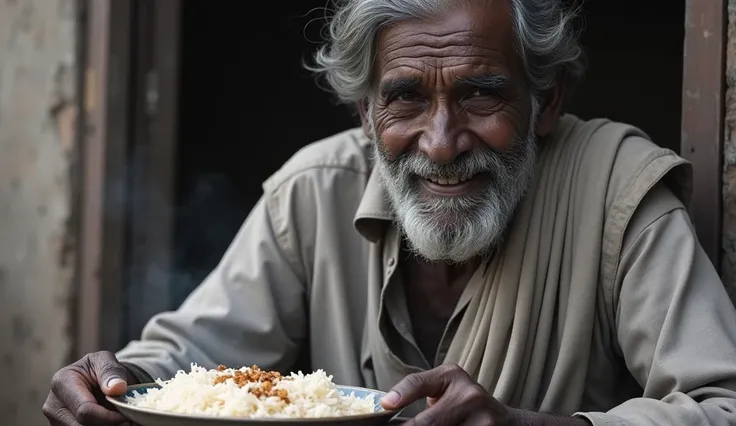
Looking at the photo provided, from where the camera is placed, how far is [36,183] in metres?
4.35

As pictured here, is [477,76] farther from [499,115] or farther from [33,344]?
[33,344]

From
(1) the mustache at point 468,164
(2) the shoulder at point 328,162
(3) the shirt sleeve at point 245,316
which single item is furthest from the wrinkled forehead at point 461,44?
(3) the shirt sleeve at point 245,316

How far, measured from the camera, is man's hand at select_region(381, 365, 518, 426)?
6.61 feet

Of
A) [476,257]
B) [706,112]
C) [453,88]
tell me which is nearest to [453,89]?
[453,88]

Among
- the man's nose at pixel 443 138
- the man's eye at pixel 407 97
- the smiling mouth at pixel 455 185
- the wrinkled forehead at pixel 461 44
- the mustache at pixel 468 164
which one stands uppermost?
the wrinkled forehead at pixel 461 44

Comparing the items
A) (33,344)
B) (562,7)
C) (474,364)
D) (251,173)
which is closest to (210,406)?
(474,364)

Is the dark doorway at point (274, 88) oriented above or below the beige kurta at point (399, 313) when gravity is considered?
above

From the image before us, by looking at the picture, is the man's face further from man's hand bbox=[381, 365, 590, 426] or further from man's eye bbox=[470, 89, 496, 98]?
man's hand bbox=[381, 365, 590, 426]

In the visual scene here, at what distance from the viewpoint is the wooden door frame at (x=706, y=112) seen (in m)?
2.95

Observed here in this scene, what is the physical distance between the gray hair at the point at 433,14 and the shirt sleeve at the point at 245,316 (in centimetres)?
55

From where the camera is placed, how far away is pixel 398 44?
283 centimetres

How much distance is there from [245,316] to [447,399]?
1.19 meters

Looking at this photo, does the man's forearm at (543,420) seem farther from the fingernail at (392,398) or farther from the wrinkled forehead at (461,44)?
the wrinkled forehead at (461,44)

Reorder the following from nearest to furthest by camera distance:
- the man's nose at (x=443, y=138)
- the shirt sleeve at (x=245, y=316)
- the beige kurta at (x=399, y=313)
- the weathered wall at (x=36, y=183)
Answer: the beige kurta at (x=399, y=313) < the man's nose at (x=443, y=138) < the shirt sleeve at (x=245, y=316) < the weathered wall at (x=36, y=183)
